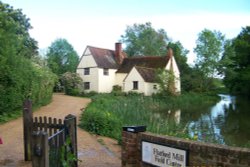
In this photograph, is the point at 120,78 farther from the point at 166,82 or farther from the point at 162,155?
the point at 162,155

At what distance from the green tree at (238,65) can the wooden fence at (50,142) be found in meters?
49.0

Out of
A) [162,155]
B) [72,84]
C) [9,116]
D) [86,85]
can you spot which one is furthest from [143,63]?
[162,155]

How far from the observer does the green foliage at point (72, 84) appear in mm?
40081

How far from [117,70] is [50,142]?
4008cm

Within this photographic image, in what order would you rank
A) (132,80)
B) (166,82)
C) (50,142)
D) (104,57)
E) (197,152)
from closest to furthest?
(50,142), (197,152), (166,82), (132,80), (104,57)

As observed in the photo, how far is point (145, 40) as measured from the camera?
67688 millimetres

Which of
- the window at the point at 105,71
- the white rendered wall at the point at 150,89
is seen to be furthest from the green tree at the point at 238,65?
the window at the point at 105,71

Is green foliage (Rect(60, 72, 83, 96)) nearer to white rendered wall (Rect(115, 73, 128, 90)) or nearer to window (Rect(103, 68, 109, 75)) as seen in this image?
window (Rect(103, 68, 109, 75))

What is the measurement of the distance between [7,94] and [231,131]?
523 inches

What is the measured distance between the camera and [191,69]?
58.8 metres

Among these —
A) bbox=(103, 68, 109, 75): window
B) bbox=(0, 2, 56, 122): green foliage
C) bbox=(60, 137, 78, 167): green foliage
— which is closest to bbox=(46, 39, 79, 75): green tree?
bbox=(103, 68, 109, 75): window

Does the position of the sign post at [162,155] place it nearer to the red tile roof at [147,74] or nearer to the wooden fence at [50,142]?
the wooden fence at [50,142]

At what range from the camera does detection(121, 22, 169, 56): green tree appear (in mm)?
67188

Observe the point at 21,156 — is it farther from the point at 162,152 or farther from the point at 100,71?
the point at 100,71
